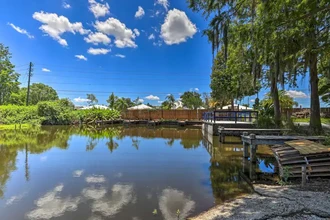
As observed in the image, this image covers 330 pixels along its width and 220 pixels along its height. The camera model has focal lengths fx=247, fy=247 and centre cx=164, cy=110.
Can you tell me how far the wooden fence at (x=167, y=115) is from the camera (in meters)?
33.8

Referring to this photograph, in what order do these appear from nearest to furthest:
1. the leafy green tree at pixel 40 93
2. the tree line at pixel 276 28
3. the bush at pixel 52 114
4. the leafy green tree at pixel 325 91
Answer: the tree line at pixel 276 28
the leafy green tree at pixel 325 91
the bush at pixel 52 114
the leafy green tree at pixel 40 93

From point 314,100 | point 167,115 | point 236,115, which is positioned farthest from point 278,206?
point 167,115

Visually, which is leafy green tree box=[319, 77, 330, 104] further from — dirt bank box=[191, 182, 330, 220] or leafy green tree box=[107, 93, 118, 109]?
leafy green tree box=[107, 93, 118, 109]

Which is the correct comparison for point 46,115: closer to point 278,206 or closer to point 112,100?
point 112,100

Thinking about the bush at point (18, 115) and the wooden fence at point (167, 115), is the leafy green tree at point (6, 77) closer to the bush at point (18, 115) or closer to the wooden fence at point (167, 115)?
the bush at point (18, 115)

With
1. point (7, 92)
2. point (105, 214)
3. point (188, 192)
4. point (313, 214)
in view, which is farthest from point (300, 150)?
point (7, 92)

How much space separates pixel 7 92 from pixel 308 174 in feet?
155

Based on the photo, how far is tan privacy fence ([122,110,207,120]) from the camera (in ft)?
111

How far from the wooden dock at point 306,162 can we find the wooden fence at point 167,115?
27.3m

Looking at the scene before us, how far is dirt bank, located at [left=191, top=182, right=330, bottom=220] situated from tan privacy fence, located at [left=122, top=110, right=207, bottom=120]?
28446mm

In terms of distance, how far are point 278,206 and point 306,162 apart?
2072 millimetres

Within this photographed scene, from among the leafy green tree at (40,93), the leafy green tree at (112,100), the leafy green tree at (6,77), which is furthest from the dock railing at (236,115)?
the leafy green tree at (40,93)

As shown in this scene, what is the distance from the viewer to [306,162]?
18.8 feet

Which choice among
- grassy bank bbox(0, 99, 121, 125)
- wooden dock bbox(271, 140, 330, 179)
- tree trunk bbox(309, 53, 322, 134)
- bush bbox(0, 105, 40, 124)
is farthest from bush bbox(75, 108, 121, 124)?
wooden dock bbox(271, 140, 330, 179)
